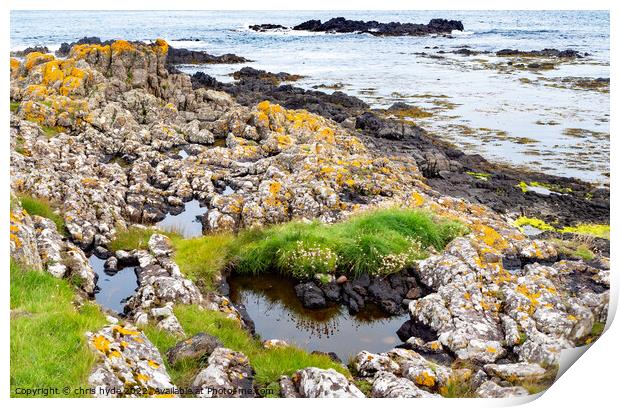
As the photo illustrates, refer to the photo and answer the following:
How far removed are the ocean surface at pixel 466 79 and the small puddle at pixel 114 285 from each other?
1005cm

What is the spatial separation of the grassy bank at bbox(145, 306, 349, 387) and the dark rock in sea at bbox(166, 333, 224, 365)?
0.11m

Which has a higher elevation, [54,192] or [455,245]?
[54,192]

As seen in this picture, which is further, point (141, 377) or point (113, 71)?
point (113, 71)

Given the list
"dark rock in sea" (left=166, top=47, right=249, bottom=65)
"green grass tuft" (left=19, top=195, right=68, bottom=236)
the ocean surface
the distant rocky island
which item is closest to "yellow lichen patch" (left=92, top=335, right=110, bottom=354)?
"green grass tuft" (left=19, top=195, right=68, bottom=236)

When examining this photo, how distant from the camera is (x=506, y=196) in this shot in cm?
2161

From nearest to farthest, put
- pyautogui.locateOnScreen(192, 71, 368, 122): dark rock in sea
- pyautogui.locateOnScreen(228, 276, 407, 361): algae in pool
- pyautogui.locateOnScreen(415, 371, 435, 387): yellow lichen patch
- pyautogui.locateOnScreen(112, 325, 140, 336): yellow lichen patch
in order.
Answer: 1. pyautogui.locateOnScreen(112, 325, 140, 336): yellow lichen patch
2. pyautogui.locateOnScreen(415, 371, 435, 387): yellow lichen patch
3. pyautogui.locateOnScreen(228, 276, 407, 361): algae in pool
4. pyautogui.locateOnScreen(192, 71, 368, 122): dark rock in sea

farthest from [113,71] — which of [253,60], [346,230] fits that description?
[346,230]

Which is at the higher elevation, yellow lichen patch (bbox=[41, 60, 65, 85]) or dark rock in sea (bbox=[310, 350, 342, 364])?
yellow lichen patch (bbox=[41, 60, 65, 85])

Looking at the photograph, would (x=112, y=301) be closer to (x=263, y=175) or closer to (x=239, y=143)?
(x=263, y=175)

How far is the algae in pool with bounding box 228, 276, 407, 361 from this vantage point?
36.1ft

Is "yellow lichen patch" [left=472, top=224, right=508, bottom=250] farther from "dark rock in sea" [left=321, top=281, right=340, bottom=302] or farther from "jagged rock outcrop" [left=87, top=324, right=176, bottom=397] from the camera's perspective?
"jagged rock outcrop" [left=87, top=324, right=176, bottom=397]

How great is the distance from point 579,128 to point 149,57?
24.1 m

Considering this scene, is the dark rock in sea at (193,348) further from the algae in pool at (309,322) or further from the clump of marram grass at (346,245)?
the clump of marram grass at (346,245)

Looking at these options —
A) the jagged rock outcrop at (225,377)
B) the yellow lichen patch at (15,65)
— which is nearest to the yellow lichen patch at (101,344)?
the jagged rock outcrop at (225,377)
